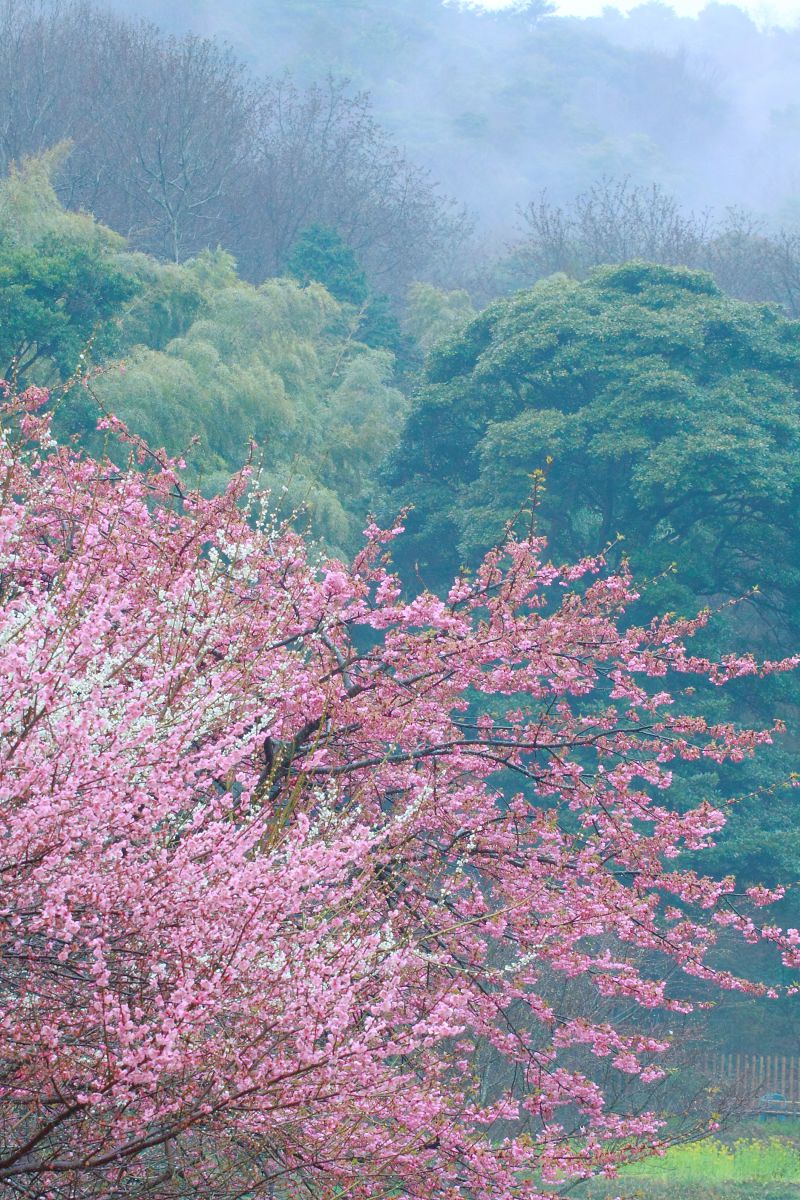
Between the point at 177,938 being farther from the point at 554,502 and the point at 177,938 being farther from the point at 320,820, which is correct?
the point at 554,502

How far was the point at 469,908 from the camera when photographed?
204 inches

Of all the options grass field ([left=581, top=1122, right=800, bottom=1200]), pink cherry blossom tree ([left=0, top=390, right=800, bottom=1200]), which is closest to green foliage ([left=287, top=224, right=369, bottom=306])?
grass field ([left=581, top=1122, right=800, bottom=1200])

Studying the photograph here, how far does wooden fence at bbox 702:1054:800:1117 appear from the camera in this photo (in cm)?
1423

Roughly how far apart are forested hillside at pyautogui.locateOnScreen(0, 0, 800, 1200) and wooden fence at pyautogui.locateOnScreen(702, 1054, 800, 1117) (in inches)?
33.7

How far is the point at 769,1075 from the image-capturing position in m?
14.9

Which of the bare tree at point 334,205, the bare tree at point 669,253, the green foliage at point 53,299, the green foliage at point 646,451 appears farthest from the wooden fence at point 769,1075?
the bare tree at point 334,205

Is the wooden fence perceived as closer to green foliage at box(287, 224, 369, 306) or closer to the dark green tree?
the dark green tree

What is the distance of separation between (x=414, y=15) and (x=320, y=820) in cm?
8592

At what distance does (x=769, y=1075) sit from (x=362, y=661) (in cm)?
1180

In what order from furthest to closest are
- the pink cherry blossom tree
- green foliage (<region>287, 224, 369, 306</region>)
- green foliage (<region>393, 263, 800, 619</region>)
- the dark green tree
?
green foliage (<region>287, 224, 369, 306</region>), green foliage (<region>393, 263, 800, 619</region>), the dark green tree, the pink cherry blossom tree

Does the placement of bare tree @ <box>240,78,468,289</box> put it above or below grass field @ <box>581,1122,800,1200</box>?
above

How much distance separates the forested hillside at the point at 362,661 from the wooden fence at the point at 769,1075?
0.86 m

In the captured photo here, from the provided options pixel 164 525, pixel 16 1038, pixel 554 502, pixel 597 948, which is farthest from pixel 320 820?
pixel 554 502

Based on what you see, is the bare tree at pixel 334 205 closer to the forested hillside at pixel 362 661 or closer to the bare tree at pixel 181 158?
the bare tree at pixel 181 158
